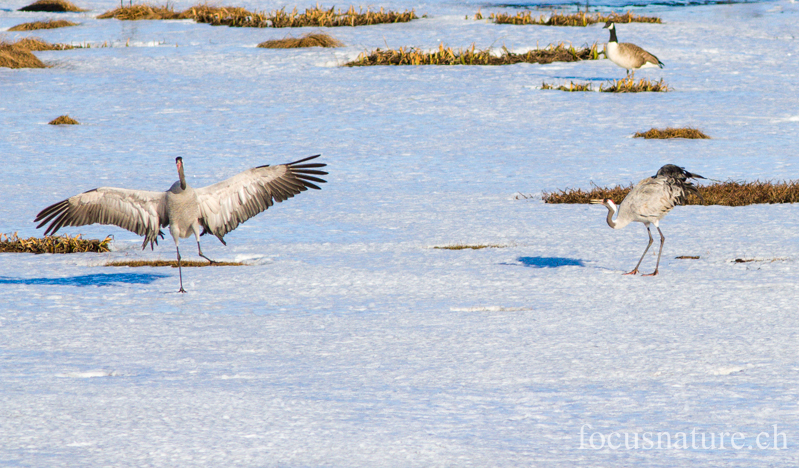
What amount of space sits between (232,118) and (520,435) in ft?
55.8

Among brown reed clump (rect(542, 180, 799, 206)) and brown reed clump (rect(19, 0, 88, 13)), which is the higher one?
brown reed clump (rect(19, 0, 88, 13))

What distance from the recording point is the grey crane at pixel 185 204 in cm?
970

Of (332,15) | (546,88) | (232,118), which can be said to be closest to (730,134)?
(546,88)

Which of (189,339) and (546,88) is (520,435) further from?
(546,88)

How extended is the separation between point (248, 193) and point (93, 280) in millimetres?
1872

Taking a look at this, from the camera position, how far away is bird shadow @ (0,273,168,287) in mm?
9773

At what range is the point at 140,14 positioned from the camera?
37.8 meters

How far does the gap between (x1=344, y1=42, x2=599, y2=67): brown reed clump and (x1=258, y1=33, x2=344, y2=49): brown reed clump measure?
2005 millimetres

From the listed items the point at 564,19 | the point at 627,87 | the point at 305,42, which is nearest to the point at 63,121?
the point at 305,42

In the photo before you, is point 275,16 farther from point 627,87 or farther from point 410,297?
point 410,297

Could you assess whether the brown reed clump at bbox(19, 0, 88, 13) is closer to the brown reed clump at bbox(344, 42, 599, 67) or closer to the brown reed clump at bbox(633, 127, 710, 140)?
the brown reed clump at bbox(344, 42, 599, 67)

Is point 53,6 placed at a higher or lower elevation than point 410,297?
higher

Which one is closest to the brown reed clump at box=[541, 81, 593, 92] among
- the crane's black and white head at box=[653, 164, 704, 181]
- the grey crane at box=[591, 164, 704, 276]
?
the crane's black and white head at box=[653, 164, 704, 181]

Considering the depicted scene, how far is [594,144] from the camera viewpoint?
1842 cm
